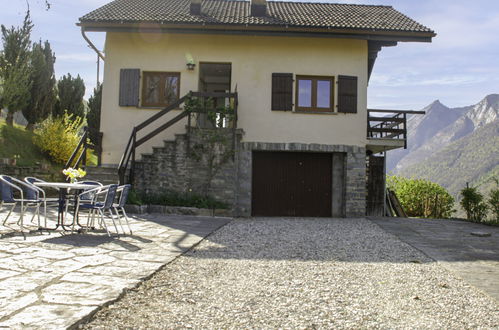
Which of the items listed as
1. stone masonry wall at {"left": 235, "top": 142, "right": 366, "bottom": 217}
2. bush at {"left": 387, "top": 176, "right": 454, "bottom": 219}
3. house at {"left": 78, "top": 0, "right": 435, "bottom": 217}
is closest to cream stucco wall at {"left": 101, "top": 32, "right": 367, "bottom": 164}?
house at {"left": 78, "top": 0, "right": 435, "bottom": 217}

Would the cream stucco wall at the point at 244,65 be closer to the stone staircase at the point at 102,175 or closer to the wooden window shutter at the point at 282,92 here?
the wooden window shutter at the point at 282,92

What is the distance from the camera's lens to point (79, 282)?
137 inches

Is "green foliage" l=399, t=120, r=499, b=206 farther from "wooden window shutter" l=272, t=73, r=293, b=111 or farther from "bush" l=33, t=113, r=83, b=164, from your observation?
"bush" l=33, t=113, r=83, b=164

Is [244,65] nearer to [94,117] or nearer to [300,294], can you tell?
[94,117]

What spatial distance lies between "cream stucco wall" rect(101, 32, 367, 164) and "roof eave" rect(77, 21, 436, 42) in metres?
0.44

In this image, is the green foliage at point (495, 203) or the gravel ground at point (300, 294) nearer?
the gravel ground at point (300, 294)

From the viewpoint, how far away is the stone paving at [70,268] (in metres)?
2.73

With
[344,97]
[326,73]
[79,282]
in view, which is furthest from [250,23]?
[79,282]

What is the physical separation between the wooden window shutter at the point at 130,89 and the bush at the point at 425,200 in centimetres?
1027

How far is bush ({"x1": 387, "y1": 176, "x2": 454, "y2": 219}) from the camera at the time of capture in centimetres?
1503

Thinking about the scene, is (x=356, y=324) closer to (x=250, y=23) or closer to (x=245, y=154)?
(x=245, y=154)

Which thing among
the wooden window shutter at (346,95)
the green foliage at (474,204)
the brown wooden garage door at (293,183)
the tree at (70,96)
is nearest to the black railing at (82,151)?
the brown wooden garage door at (293,183)

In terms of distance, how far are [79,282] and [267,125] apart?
8.67 meters

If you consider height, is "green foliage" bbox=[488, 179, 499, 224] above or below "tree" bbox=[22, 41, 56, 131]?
below
